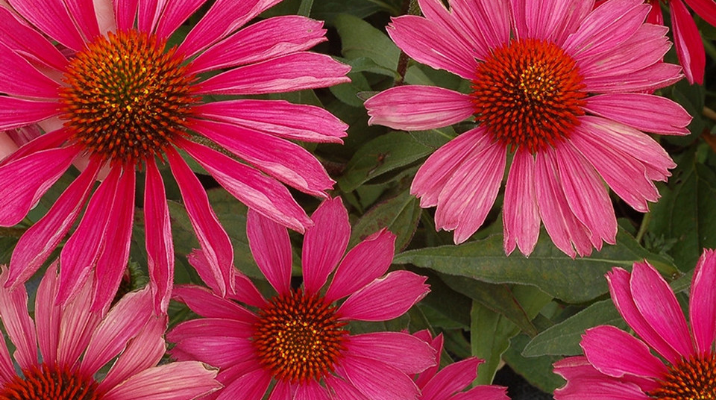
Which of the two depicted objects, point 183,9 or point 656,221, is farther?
point 656,221

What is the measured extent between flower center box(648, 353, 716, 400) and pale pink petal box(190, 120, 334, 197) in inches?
19.2

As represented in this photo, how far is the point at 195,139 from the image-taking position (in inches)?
29.3

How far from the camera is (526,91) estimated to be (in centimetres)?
80

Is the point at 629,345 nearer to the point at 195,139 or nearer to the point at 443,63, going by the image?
the point at 443,63

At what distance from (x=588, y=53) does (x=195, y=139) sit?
1.49 ft

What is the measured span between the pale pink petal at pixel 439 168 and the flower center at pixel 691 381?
0.36 meters

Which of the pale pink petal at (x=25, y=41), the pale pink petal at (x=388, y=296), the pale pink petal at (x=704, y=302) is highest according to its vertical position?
the pale pink petal at (x=25, y=41)

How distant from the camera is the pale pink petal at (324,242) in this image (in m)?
0.80

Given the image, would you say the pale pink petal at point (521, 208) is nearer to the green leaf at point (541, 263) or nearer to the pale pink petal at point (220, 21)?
the green leaf at point (541, 263)

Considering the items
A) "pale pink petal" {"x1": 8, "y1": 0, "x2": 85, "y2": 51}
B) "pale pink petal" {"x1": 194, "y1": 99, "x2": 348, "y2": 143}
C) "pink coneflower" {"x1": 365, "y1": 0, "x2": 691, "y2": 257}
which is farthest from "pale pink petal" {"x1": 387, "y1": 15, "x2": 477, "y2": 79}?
"pale pink petal" {"x1": 8, "y1": 0, "x2": 85, "y2": 51}

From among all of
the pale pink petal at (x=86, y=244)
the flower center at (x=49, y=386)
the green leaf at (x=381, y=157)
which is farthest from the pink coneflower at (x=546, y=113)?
the flower center at (x=49, y=386)

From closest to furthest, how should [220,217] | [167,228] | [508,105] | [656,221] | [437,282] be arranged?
[167,228], [508,105], [220,217], [437,282], [656,221]

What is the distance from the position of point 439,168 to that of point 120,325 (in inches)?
14.9

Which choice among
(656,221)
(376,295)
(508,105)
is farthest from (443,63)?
(656,221)
